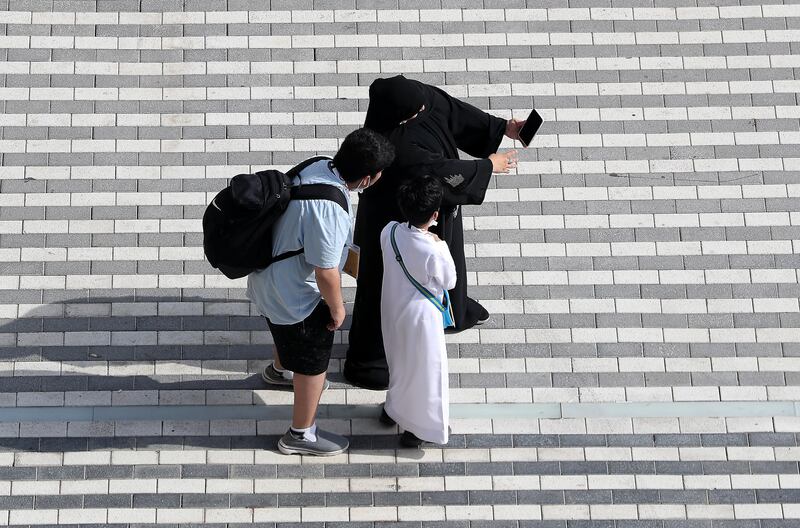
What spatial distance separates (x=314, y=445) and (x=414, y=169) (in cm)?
175

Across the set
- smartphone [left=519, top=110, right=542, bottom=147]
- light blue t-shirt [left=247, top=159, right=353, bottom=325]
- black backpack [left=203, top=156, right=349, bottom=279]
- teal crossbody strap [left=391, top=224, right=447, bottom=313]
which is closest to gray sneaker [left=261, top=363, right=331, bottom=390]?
light blue t-shirt [left=247, top=159, right=353, bottom=325]

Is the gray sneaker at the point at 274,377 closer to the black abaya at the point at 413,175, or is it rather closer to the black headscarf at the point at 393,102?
the black abaya at the point at 413,175

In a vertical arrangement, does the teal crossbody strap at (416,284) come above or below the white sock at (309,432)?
above

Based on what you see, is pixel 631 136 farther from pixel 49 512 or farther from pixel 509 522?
pixel 49 512

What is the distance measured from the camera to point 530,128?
558cm

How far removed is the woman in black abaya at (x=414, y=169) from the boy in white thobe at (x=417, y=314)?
0.26m

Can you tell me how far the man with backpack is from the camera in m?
4.51

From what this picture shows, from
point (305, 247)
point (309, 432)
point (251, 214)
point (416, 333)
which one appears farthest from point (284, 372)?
point (251, 214)

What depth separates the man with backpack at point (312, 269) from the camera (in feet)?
14.8

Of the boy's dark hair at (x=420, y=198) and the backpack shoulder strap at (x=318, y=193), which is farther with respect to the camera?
the boy's dark hair at (x=420, y=198)

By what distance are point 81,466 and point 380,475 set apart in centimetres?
174

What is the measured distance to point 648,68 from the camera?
6.85m

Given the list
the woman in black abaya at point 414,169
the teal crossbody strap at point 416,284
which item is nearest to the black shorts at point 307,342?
the teal crossbody strap at point 416,284

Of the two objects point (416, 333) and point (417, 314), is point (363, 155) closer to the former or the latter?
point (417, 314)
